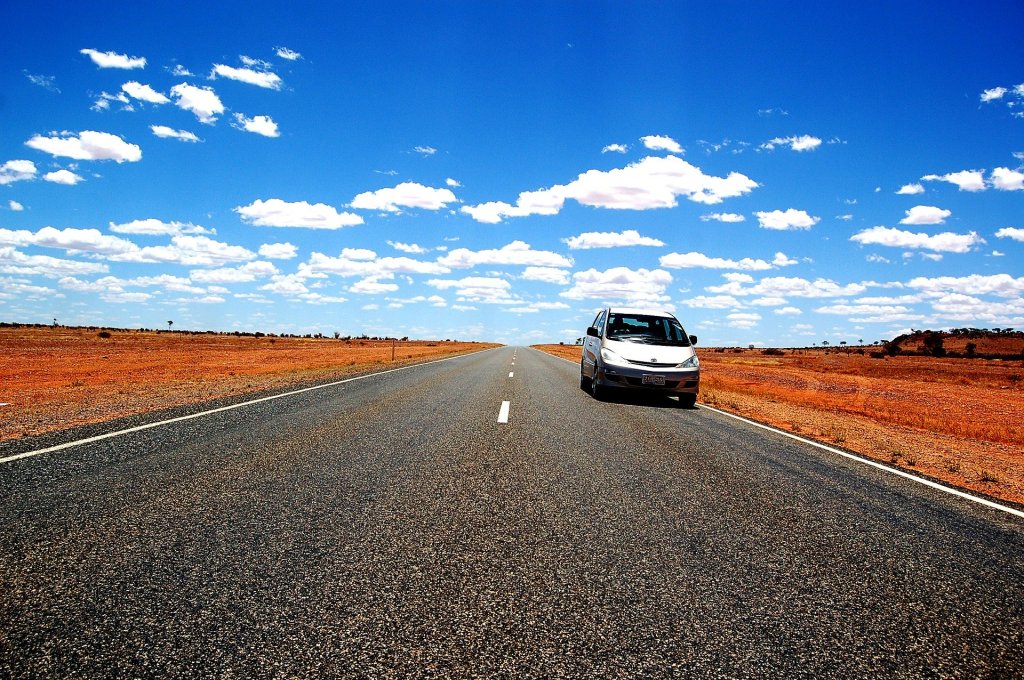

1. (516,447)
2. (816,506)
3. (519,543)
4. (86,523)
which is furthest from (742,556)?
(86,523)

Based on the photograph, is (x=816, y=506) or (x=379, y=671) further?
(x=816, y=506)

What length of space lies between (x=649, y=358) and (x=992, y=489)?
21.3ft

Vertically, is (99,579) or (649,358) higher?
(649,358)

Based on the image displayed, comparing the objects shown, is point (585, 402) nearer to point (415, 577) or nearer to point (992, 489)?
point (992, 489)

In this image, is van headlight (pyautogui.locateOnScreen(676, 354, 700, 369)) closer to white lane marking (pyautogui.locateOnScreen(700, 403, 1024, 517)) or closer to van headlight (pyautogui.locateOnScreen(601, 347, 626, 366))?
van headlight (pyautogui.locateOnScreen(601, 347, 626, 366))

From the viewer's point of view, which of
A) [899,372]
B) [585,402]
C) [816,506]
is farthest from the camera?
[899,372]

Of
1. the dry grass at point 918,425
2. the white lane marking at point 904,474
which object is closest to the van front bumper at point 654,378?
the dry grass at point 918,425

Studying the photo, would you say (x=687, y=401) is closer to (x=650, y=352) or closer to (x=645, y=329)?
(x=650, y=352)

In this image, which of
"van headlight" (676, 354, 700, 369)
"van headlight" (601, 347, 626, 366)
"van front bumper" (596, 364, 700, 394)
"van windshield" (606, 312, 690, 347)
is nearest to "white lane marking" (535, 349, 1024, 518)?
"van front bumper" (596, 364, 700, 394)

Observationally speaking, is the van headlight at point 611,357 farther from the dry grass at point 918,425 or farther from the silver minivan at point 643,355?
the dry grass at point 918,425

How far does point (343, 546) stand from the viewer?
11.5 feet

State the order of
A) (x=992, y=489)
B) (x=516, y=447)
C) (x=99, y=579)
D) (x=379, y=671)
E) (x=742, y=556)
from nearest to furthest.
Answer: (x=379, y=671) → (x=99, y=579) → (x=742, y=556) → (x=992, y=489) → (x=516, y=447)

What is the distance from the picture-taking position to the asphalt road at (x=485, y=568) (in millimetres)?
2387

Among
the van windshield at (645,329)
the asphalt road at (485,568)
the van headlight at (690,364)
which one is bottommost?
the asphalt road at (485,568)
